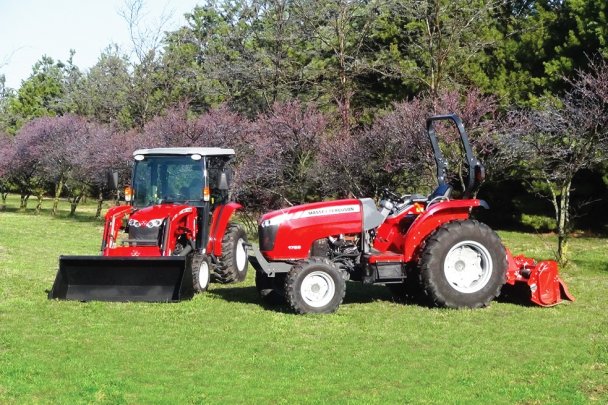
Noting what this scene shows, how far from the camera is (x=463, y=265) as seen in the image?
33.4 feet

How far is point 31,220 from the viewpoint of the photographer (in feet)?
99.0

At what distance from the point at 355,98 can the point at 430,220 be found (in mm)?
19830

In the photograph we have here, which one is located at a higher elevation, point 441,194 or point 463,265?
point 441,194

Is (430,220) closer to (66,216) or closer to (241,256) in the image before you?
(241,256)

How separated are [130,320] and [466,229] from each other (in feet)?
14.0

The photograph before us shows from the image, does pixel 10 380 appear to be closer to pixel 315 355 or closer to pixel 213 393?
pixel 213 393

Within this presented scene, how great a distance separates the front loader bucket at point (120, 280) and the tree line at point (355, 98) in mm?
7608

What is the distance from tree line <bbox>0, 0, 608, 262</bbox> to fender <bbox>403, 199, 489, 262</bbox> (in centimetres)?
491

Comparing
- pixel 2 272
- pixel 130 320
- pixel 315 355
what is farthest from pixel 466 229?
A: pixel 2 272

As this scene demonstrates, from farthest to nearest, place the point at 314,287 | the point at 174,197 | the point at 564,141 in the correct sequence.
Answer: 1. the point at 564,141
2. the point at 174,197
3. the point at 314,287

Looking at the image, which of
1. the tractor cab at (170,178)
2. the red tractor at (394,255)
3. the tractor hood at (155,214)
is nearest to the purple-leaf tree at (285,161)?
the tractor cab at (170,178)

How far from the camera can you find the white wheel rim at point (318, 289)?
969 centimetres

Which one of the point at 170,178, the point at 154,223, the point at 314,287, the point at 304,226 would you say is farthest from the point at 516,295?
the point at 170,178

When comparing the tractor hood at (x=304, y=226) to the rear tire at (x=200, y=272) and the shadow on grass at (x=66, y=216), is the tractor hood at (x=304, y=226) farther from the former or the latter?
the shadow on grass at (x=66, y=216)
